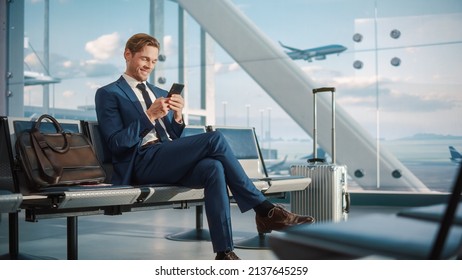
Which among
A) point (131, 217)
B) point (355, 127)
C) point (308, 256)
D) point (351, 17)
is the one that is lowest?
point (131, 217)

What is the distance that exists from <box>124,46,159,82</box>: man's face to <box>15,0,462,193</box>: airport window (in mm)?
3686

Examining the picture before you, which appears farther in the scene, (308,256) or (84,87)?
(84,87)

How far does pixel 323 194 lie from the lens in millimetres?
3871

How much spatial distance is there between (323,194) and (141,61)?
1.50 meters

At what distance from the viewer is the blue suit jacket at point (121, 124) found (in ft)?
9.84

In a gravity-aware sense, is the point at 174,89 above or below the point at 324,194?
above

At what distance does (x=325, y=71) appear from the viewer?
6.64 m

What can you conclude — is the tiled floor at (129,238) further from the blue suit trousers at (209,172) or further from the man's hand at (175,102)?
the man's hand at (175,102)

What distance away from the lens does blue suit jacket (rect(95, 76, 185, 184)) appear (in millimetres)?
3000

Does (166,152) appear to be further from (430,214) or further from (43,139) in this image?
(430,214)

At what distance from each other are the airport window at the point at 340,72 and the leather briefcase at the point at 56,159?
4.09 m

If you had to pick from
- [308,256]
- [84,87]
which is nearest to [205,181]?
[308,256]
